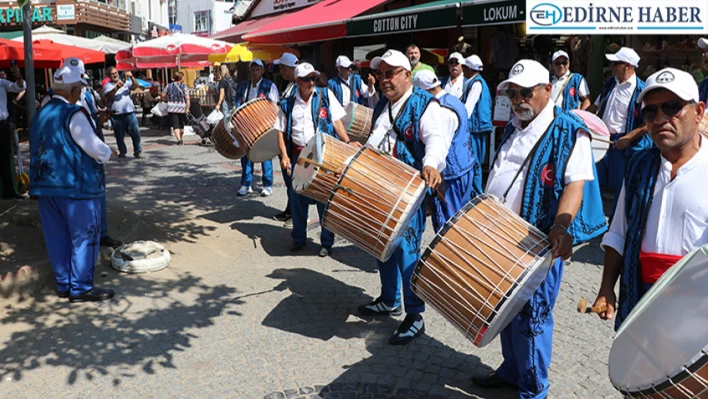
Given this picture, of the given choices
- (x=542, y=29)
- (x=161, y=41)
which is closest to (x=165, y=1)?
(x=161, y=41)

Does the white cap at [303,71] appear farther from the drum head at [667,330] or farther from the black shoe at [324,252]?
the drum head at [667,330]

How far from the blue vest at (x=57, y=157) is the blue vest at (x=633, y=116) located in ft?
17.0

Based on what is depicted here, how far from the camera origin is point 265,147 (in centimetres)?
756

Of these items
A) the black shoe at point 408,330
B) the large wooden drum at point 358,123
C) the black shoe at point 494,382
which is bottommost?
the black shoe at point 494,382

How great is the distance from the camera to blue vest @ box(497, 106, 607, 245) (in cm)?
330

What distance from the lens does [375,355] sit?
4578mm

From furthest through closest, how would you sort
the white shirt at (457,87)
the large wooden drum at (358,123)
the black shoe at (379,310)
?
the white shirt at (457,87), the large wooden drum at (358,123), the black shoe at (379,310)

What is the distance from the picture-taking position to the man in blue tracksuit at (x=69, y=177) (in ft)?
17.4

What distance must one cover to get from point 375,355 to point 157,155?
11.0 meters

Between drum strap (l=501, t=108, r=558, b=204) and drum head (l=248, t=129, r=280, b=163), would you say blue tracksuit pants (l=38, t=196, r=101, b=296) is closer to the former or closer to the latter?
drum head (l=248, t=129, r=280, b=163)

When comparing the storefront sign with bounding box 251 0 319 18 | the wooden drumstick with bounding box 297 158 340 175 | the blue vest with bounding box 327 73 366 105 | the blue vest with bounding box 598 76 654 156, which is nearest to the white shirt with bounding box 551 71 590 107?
the blue vest with bounding box 598 76 654 156

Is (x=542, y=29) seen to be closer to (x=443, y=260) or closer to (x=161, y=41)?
(x=443, y=260)

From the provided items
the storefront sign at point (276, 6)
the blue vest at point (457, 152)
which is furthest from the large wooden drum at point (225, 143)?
the storefront sign at point (276, 6)

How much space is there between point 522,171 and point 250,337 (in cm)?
249
